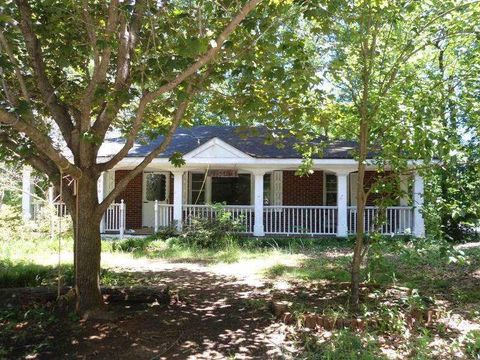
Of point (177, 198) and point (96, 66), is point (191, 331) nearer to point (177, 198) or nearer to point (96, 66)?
point (96, 66)

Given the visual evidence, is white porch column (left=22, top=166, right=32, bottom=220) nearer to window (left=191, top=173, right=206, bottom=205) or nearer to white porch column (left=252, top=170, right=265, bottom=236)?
window (left=191, top=173, right=206, bottom=205)

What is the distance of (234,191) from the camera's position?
18094 mm

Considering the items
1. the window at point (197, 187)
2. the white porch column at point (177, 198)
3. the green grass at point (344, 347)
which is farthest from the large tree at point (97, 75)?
the window at point (197, 187)

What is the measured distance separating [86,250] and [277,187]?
11759 millimetres

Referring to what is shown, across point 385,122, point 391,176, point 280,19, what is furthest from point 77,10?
point 391,176

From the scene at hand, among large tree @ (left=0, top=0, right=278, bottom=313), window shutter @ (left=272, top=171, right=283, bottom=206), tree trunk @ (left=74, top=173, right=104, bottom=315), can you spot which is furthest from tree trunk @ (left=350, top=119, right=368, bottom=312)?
window shutter @ (left=272, top=171, right=283, bottom=206)

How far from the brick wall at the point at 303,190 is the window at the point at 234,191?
1481mm

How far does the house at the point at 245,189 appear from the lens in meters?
15.1

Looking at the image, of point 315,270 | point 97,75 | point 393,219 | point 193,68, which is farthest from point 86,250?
point 393,219

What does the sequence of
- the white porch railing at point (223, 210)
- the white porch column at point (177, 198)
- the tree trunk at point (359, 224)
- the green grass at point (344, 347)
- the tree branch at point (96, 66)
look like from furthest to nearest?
the white porch column at point (177, 198) → the white porch railing at point (223, 210) → the tree trunk at point (359, 224) → the tree branch at point (96, 66) → the green grass at point (344, 347)

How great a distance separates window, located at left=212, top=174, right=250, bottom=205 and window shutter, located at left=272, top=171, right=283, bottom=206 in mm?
1071

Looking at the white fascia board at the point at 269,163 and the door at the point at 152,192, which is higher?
the white fascia board at the point at 269,163

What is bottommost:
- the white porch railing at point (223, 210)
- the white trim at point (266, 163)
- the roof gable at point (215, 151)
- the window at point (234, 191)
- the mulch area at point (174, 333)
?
the mulch area at point (174, 333)

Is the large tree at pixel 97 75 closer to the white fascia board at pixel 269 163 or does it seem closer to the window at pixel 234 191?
the white fascia board at pixel 269 163
